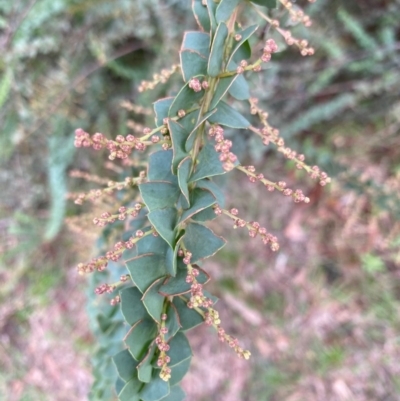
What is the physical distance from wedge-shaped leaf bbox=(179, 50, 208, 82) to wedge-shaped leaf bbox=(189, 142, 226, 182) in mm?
111

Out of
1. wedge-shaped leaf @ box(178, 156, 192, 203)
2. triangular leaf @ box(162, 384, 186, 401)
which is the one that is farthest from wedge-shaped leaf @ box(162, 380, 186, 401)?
wedge-shaped leaf @ box(178, 156, 192, 203)

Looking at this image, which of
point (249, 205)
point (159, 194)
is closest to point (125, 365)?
point (159, 194)

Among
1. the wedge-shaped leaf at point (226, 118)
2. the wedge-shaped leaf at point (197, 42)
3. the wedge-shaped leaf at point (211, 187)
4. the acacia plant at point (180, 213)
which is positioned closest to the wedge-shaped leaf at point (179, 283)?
the acacia plant at point (180, 213)

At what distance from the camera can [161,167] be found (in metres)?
0.60

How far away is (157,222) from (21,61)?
1209 millimetres

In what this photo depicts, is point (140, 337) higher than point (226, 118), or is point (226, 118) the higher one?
point (226, 118)

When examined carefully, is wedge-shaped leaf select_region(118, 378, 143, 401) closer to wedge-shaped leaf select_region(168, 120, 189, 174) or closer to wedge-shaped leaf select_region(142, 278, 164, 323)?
wedge-shaped leaf select_region(142, 278, 164, 323)

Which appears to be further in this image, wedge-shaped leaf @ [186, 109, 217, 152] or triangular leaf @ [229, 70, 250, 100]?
triangular leaf @ [229, 70, 250, 100]

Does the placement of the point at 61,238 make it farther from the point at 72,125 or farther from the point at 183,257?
the point at 183,257

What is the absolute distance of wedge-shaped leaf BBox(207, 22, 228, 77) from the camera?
0.55 meters

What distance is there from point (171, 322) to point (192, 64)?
382 millimetres

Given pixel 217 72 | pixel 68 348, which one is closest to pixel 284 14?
pixel 217 72

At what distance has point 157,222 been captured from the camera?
1.71ft

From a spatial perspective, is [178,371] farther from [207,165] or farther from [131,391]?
[207,165]
